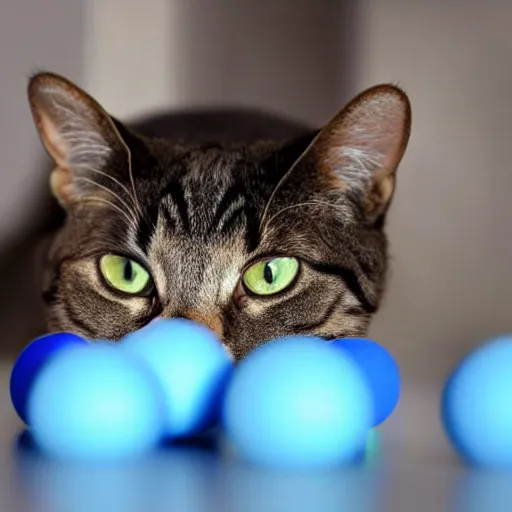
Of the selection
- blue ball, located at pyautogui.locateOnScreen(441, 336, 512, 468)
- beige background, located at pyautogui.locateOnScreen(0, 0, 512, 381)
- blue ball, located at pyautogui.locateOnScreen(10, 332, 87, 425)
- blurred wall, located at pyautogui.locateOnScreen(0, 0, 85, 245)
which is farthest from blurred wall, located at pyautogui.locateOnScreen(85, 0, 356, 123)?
blue ball, located at pyautogui.locateOnScreen(441, 336, 512, 468)

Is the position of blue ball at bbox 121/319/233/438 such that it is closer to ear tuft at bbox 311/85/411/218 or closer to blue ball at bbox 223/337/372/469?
blue ball at bbox 223/337/372/469

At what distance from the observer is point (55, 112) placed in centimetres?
138

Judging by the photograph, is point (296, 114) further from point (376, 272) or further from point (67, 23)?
point (376, 272)

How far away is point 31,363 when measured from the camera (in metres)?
1.15

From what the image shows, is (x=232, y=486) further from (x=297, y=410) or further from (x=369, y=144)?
(x=369, y=144)

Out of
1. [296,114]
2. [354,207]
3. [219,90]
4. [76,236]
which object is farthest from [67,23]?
[354,207]

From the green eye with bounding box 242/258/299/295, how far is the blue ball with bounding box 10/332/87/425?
240 mm

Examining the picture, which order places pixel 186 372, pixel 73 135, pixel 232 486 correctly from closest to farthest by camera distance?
pixel 232 486 → pixel 186 372 → pixel 73 135

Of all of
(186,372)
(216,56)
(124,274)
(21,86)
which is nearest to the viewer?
(186,372)

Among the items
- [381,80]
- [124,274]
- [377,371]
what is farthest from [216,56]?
[377,371]

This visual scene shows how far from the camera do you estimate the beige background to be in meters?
1.79

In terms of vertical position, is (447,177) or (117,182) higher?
(117,182)

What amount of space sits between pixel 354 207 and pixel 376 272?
0.10m

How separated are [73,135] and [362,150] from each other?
44 cm
